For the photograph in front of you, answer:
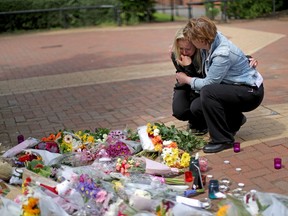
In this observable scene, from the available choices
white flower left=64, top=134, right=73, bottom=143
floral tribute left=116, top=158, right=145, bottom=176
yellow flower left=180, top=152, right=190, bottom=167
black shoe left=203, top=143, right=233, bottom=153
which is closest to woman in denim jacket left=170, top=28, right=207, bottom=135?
black shoe left=203, top=143, right=233, bottom=153

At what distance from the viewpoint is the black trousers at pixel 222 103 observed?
4.39 metres

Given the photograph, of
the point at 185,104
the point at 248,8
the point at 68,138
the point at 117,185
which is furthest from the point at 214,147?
the point at 248,8

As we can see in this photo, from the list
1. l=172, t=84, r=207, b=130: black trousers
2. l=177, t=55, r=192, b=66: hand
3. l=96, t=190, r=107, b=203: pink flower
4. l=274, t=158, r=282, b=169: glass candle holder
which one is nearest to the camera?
l=96, t=190, r=107, b=203: pink flower

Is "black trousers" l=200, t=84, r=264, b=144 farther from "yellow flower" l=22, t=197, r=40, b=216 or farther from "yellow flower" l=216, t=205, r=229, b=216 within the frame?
"yellow flower" l=22, t=197, r=40, b=216

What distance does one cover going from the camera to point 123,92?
741 cm

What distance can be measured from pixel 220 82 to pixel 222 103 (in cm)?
20

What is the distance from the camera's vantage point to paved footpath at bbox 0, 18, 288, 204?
14.5 ft

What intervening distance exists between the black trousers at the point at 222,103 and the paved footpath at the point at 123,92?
197 millimetres

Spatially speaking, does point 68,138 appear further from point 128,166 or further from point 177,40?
point 177,40

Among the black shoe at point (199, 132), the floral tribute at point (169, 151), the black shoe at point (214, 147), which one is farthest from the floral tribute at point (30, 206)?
the black shoe at point (199, 132)

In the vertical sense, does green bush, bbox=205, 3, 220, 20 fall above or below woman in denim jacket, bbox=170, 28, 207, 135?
below

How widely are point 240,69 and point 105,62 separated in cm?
629

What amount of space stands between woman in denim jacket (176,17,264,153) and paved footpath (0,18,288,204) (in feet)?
0.79

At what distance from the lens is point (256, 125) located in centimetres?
523
